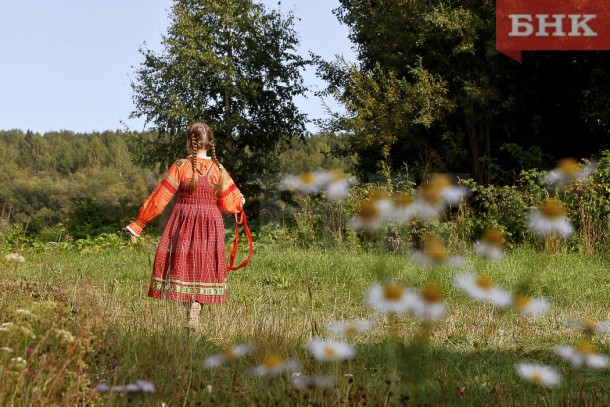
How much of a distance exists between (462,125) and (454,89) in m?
0.91

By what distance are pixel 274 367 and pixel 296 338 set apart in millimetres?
1218

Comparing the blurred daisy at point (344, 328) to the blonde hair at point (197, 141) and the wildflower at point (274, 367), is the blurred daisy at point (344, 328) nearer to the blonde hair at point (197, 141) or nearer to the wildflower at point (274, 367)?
the wildflower at point (274, 367)

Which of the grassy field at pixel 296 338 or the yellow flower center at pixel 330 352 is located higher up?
the yellow flower center at pixel 330 352

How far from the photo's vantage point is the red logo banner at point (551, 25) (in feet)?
46.3

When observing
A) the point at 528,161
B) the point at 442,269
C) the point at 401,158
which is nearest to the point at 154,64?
the point at 401,158

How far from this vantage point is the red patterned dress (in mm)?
5691

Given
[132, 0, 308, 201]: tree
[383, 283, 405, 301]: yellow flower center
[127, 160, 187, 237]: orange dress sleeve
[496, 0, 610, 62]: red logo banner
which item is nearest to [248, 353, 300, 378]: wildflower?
[383, 283, 405, 301]: yellow flower center

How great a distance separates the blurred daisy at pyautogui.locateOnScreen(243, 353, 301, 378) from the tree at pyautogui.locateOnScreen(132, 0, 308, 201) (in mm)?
20144

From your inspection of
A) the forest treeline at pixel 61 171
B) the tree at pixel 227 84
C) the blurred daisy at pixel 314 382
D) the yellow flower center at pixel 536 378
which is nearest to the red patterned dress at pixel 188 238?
the blurred daisy at pixel 314 382

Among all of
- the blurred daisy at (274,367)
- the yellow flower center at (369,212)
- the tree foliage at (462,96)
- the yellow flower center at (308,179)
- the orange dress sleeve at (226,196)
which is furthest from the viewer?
the tree foliage at (462,96)

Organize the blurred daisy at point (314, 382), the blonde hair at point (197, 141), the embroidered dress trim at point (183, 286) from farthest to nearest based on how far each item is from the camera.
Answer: the blonde hair at point (197, 141)
the embroidered dress trim at point (183, 286)
the blurred daisy at point (314, 382)

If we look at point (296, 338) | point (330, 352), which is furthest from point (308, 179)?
point (296, 338)

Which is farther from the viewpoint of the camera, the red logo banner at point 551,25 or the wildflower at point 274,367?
the red logo banner at point 551,25

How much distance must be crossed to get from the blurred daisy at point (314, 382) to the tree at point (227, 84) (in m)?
20.6
